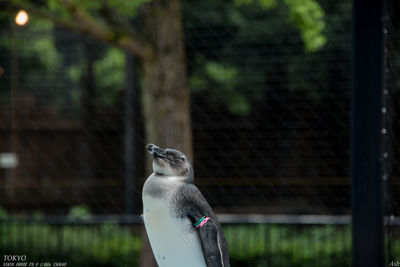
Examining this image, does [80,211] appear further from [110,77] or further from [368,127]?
[368,127]

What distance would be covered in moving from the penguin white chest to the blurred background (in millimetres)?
3659

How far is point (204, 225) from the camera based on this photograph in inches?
101

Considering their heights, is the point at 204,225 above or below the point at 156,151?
below

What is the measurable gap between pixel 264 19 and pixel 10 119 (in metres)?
5.26

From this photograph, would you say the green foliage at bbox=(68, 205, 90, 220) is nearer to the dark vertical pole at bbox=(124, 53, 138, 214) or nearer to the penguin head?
the dark vertical pole at bbox=(124, 53, 138, 214)

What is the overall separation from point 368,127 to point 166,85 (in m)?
4.35

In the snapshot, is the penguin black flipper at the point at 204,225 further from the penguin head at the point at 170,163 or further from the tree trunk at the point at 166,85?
the tree trunk at the point at 166,85

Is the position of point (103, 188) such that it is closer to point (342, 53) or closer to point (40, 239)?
point (40, 239)

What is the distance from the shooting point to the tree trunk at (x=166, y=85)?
641 centimetres

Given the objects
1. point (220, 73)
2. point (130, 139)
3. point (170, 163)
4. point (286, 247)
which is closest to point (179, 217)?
point (170, 163)

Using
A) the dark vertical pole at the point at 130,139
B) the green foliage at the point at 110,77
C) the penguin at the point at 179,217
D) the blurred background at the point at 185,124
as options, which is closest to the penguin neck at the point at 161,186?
the penguin at the point at 179,217

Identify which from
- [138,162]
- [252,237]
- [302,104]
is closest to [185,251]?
[252,237]

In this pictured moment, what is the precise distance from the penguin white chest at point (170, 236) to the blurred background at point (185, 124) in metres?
3.66

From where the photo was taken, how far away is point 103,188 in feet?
37.8
